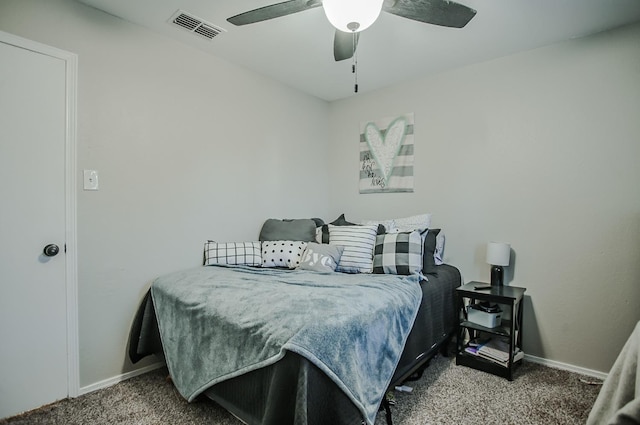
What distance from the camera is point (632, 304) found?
214cm

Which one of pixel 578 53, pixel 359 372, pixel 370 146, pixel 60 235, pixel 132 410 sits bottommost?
pixel 132 410

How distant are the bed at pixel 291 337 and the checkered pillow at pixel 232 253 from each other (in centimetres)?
20

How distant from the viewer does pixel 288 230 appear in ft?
9.48

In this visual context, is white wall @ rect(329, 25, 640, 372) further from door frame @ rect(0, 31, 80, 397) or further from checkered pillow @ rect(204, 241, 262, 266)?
door frame @ rect(0, 31, 80, 397)

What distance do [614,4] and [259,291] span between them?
2.67 metres

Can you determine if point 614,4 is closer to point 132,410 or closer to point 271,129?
point 271,129

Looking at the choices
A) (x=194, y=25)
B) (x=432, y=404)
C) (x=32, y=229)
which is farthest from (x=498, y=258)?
(x=32, y=229)

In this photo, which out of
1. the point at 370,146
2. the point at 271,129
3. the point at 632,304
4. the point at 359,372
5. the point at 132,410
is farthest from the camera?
the point at 370,146

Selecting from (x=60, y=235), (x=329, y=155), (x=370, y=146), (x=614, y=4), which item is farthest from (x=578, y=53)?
(x=60, y=235)

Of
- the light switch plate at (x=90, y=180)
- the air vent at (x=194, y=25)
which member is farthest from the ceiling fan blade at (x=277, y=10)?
the light switch plate at (x=90, y=180)

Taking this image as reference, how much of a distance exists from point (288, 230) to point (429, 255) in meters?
1.21

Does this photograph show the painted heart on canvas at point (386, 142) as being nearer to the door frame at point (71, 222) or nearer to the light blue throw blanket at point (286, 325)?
the light blue throw blanket at point (286, 325)

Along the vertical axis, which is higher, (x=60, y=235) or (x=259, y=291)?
(x=60, y=235)

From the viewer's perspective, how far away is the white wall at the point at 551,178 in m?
2.18
